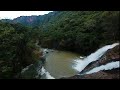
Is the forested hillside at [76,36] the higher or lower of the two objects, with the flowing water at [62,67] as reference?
higher

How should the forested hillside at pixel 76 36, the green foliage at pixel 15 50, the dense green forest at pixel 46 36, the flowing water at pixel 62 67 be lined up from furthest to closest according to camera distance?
the forested hillside at pixel 76 36 < the dense green forest at pixel 46 36 < the green foliage at pixel 15 50 < the flowing water at pixel 62 67

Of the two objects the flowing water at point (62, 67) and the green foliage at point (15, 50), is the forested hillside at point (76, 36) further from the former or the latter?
the green foliage at point (15, 50)

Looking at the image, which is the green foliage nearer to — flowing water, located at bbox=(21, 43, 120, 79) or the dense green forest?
the dense green forest

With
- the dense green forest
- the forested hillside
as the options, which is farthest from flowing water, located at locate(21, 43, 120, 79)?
the forested hillside

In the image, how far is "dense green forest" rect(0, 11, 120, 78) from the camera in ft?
19.9

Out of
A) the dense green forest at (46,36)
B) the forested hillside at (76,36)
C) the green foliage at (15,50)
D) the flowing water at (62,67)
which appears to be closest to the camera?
the flowing water at (62,67)

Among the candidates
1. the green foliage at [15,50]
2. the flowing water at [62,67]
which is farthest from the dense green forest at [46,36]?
the flowing water at [62,67]

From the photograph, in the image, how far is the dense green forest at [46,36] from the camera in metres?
6.06

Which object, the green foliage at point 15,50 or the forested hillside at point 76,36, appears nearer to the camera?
the green foliage at point 15,50

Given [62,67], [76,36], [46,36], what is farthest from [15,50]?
[76,36]

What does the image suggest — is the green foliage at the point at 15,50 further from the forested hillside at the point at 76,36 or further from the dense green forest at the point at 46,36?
the forested hillside at the point at 76,36

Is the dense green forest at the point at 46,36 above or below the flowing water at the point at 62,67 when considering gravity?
above
